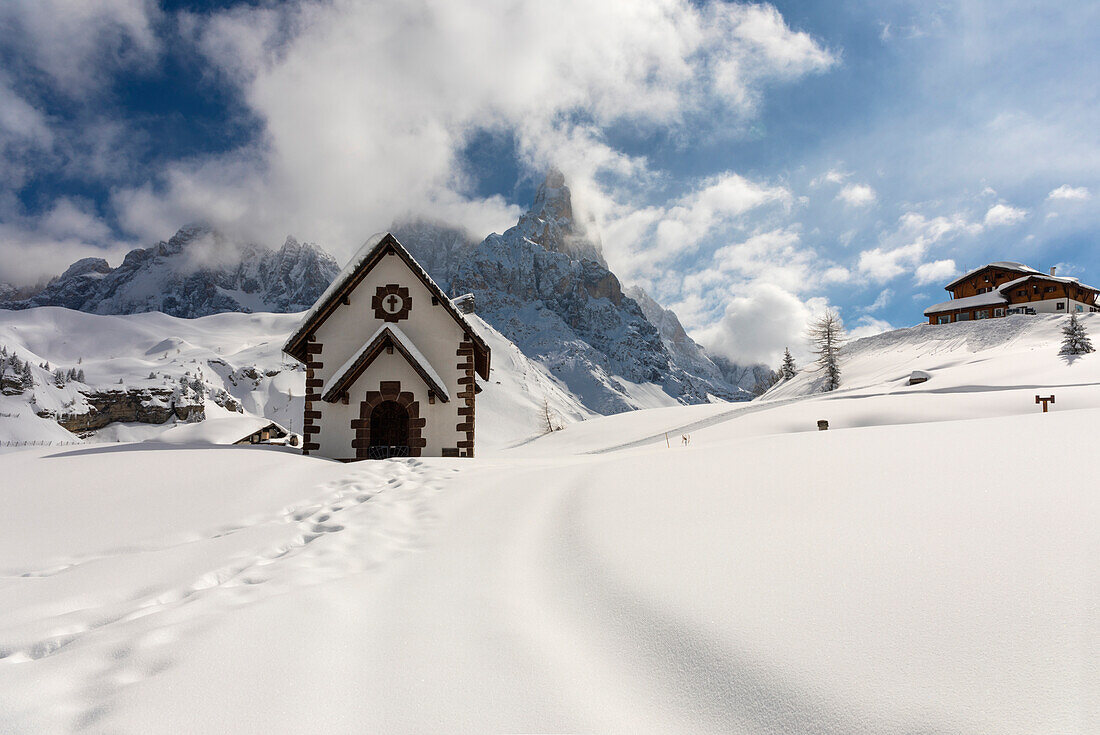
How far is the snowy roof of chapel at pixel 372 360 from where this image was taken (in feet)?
42.4

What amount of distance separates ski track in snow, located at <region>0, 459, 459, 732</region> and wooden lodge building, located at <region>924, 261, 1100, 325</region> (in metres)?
65.1

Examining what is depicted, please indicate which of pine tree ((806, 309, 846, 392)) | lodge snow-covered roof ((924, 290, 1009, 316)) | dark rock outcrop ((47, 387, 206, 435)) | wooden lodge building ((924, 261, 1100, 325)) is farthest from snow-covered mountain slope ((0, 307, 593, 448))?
wooden lodge building ((924, 261, 1100, 325))

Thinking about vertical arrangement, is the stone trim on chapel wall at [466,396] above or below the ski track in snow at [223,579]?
above

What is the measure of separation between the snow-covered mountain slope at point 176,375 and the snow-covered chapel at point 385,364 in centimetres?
3291

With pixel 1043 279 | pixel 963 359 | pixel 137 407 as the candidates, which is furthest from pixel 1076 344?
pixel 137 407

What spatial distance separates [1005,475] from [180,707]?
7.12 metres

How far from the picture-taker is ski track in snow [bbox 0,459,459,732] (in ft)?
8.82

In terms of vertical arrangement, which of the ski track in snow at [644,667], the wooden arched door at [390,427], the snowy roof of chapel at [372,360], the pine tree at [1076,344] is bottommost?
the ski track in snow at [644,667]

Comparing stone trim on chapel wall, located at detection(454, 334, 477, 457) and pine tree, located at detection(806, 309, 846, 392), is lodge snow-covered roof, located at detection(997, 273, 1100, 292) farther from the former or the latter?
stone trim on chapel wall, located at detection(454, 334, 477, 457)

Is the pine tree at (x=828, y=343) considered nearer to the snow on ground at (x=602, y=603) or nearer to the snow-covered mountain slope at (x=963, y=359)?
the snow-covered mountain slope at (x=963, y=359)

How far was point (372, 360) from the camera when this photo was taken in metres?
13.3

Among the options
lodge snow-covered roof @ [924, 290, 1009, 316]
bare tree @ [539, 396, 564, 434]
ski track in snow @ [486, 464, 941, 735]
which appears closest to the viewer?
ski track in snow @ [486, 464, 941, 735]

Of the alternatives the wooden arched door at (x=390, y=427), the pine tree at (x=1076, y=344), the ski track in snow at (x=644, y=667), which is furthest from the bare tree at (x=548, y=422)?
the ski track in snow at (x=644, y=667)

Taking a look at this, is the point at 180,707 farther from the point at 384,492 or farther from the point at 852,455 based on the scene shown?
the point at 852,455
